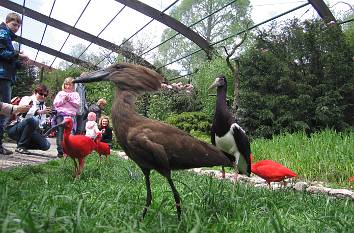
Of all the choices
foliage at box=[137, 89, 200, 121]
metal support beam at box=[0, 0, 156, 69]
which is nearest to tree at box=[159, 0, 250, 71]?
metal support beam at box=[0, 0, 156, 69]

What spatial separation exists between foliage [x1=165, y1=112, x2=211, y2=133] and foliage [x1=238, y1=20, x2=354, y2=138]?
7.03 feet

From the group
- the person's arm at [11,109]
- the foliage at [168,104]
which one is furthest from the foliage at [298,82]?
the person's arm at [11,109]

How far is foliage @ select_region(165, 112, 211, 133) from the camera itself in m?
15.0

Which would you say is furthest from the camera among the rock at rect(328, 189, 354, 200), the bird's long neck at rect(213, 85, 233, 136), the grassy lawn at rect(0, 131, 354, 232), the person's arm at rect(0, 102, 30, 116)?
the bird's long neck at rect(213, 85, 233, 136)

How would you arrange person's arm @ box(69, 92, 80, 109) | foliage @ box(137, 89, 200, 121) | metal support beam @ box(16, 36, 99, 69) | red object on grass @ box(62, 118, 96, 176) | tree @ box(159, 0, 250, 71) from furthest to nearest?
metal support beam @ box(16, 36, 99, 69) < tree @ box(159, 0, 250, 71) < foliage @ box(137, 89, 200, 121) < person's arm @ box(69, 92, 80, 109) < red object on grass @ box(62, 118, 96, 176)

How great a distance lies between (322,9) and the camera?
509 inches

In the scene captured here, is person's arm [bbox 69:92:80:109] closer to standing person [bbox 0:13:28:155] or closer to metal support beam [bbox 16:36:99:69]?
standing person [bbox 0:13:28:155]

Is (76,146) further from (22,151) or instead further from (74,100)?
(22,151)

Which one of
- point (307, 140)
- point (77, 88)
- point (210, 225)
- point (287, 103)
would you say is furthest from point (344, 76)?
point (210, 225)

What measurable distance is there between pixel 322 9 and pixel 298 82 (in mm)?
2561

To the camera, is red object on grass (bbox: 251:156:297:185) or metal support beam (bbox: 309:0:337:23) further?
metal support beam (bbox: 309:0:337:23)

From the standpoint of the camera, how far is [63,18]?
71.6 ft

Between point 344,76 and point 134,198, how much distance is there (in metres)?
10.1

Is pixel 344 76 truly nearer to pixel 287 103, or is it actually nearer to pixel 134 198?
pixel 287 103
